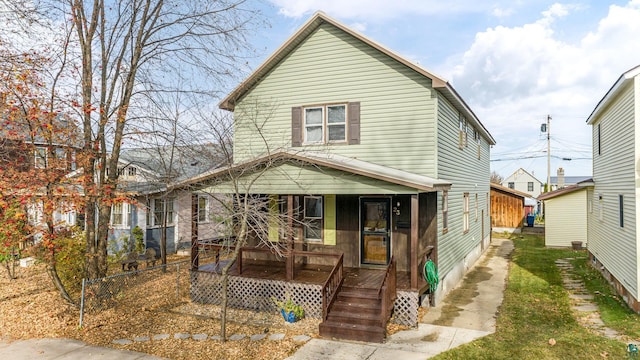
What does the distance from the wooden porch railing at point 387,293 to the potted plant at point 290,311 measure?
2.04 metres

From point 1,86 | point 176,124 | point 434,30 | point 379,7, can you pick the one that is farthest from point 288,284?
point 434,30

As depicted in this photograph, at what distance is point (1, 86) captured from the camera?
8719 millimetres

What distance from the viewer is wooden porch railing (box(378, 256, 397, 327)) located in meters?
8.52

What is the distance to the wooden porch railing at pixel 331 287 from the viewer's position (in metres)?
9.02

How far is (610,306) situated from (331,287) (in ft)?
24.8

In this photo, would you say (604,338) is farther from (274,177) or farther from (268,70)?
(268,70)

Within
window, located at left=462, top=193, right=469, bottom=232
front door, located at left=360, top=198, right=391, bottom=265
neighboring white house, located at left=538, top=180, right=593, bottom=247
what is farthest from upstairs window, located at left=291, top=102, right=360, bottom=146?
neighboring white house, located at left=538, top=180, right=593, bottom=247

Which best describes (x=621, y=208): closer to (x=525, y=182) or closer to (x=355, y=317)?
(x=355, y=317)

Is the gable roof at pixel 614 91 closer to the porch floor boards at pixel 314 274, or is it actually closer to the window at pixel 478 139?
the window at pixel 478 139

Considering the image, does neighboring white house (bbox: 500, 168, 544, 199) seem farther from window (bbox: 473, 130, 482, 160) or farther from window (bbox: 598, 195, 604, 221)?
window (bbox: 598, 195, 604, 221)

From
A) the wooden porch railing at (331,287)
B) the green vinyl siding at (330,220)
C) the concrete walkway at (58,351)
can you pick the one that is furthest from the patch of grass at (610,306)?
the concrete walkway at (58,351)

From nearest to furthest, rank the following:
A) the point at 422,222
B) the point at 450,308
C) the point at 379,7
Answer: the point at 450,308 < the point at 422,222 < the point at 379,7

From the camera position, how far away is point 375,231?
1190 centimetres

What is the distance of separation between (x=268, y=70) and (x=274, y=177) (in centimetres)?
445
